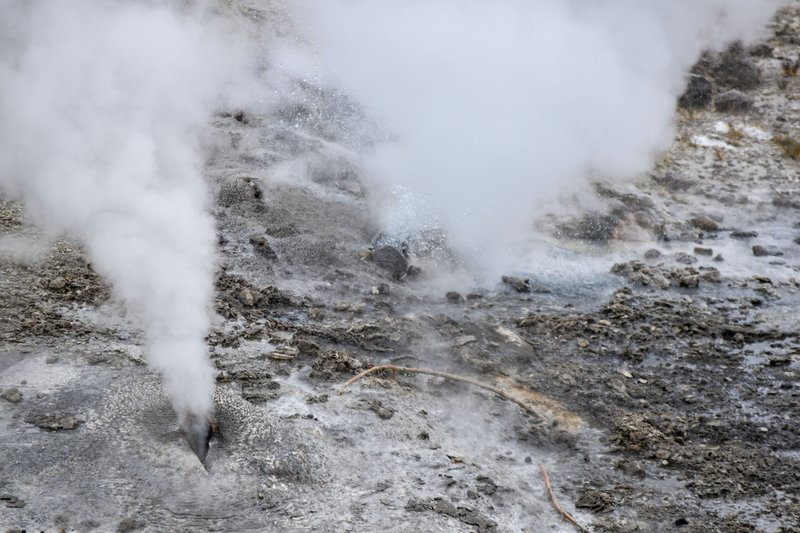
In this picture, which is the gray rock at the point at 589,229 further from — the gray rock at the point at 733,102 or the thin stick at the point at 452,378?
the gray rock at the point at 733,102

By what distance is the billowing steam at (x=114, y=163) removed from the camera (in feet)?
12.3

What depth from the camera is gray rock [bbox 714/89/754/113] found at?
29.2 feet

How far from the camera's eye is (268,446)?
352 centimetres

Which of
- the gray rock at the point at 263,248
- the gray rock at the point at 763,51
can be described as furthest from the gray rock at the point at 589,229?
the gray rock at the point at 763,51

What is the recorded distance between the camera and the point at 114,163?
4047 mm

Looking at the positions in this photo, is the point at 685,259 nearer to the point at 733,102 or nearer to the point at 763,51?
the point at 733,102

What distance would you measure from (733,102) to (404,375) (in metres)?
6.16

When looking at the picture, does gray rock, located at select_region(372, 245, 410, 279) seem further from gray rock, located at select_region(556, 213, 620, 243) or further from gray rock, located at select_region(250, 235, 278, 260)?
gray rock, located at select_region(556, 213, 620, 243)

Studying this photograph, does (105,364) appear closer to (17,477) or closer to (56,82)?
(17,477)

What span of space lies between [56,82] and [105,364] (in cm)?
151

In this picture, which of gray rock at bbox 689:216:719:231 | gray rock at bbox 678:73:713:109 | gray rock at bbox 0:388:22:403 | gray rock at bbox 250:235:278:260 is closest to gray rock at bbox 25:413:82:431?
gray rock at bbox 0:388:22:403

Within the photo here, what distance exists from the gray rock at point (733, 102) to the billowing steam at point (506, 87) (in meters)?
0.46

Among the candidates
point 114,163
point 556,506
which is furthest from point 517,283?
point 114,163

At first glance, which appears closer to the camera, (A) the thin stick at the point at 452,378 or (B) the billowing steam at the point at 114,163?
(B) the billowing steam at the point at 114,163
